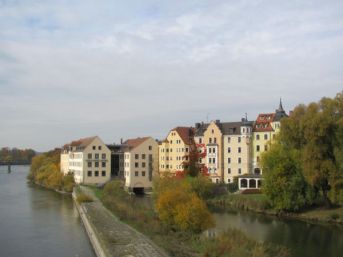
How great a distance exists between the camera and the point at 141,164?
78.6 meters

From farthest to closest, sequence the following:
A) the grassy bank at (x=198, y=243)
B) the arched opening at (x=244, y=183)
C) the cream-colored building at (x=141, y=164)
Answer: the cream-colored building at (x=141, y=164)
the arched opening at (x=244, y=183)
the grassy bank at (x=198, y=243)

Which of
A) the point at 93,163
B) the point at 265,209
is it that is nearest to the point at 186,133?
the point at 93,163

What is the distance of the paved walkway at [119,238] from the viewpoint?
24953mm

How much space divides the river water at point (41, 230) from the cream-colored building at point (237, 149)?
25.7 m

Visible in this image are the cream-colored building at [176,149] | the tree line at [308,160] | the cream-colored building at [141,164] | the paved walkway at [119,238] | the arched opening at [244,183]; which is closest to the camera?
the paved walkway at [119,238]

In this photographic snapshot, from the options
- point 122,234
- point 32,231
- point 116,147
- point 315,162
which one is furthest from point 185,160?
point 122,234

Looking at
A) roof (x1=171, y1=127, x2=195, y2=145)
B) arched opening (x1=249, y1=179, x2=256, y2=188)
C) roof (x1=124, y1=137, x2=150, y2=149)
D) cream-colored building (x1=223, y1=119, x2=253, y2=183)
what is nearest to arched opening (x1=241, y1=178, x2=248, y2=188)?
arched opening (x1=249, y1=179, x2=256, y2=188)

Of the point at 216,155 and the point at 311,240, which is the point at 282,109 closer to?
the point at 216,155

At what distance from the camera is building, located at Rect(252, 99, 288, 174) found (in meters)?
70.2

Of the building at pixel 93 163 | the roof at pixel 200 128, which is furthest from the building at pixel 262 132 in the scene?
the building at pixel 93 163

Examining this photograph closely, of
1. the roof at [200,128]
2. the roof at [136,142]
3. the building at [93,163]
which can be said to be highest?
the roof at [200,128]

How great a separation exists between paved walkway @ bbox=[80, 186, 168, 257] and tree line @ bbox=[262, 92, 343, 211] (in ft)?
58.7

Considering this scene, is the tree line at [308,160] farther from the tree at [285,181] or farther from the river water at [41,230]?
the river water at [41,230]

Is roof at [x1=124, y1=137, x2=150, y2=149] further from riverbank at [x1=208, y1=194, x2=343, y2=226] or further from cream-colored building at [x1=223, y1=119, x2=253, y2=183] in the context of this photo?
riverbank at [x1=208, y1=194, x2=343, y2=226]
